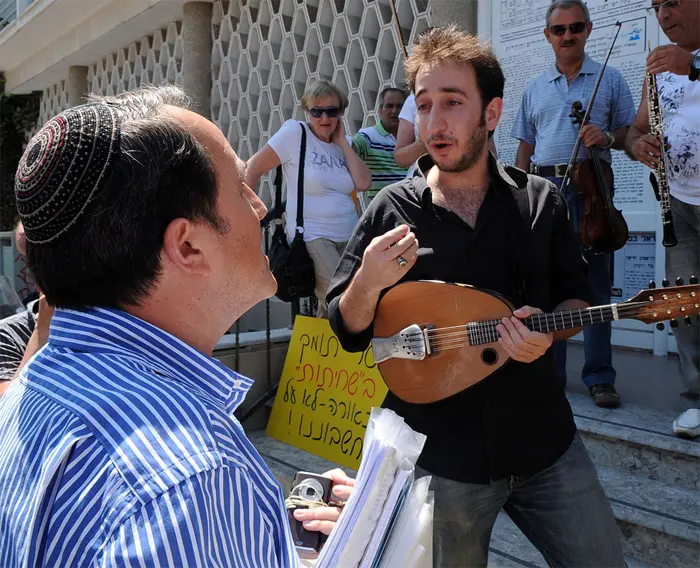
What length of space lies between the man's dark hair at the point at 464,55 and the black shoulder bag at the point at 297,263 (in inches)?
93.5

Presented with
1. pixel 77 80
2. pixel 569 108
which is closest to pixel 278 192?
pixel 569 108

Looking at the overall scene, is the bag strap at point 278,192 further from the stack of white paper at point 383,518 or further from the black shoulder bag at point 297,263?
the stack of white paper at point 383,518

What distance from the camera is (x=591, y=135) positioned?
373cm

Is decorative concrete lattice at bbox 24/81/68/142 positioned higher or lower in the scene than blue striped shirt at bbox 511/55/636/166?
higher

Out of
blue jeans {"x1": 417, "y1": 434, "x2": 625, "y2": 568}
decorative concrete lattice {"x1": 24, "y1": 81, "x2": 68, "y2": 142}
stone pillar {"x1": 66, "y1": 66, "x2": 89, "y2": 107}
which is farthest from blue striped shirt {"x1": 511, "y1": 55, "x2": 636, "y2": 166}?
decorative concrete lattice {"x1": 24, "y1": 81, "x2": 68, "y2": 142}

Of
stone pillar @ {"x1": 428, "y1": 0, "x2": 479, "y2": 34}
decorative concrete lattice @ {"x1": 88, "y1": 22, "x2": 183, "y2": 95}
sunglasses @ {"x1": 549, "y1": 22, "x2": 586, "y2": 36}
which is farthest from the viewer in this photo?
decorative concrete lattice @ {"x1": 88, "y1": 22, "x2": 183, "y2": 95}

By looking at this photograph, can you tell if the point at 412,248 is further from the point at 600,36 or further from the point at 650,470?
the point at 600,36

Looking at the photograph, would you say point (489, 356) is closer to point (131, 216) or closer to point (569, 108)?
point (131, 216)

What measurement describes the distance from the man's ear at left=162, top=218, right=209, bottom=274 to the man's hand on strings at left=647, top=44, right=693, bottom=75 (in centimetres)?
299

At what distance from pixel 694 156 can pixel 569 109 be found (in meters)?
0.83

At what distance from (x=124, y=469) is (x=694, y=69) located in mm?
3415

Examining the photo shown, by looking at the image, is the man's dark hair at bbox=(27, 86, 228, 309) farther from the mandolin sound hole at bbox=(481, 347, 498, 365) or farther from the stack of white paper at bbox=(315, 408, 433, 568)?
the mandolin sound hole at bbox=(481, 347, 498, 365)

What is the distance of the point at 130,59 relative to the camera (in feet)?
37.9

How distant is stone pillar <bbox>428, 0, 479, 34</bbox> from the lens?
18.4 ft
